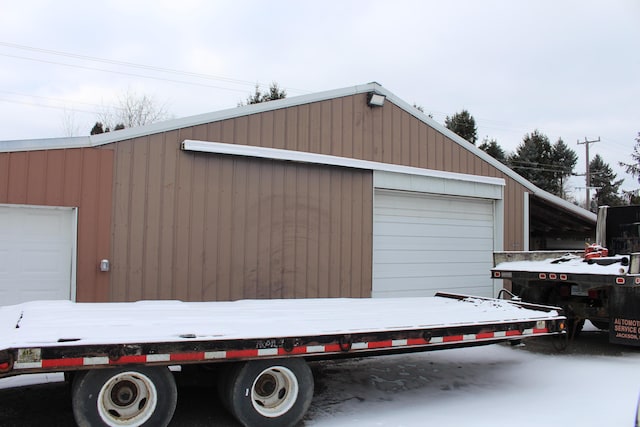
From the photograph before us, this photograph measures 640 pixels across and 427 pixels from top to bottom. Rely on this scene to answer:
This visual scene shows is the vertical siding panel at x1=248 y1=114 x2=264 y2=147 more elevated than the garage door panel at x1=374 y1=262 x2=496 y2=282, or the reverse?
the vertical siding panel at x1=248 y1=114 x2=264 y2=147

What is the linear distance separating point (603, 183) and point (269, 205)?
54988 millimetres

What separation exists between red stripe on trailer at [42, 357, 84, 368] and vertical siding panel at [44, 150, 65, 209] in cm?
416

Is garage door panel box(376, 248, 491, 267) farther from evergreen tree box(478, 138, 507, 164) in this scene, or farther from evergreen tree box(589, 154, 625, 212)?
evergreen tree box(589, 154, 625, 212)

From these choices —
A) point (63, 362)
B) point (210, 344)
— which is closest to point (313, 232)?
point (210, 344)

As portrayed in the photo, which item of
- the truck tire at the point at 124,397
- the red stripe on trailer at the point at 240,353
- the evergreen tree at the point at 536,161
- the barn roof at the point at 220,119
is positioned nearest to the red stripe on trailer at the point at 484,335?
the red stripe on trailer at the point at 240,353

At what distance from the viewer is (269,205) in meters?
9.18

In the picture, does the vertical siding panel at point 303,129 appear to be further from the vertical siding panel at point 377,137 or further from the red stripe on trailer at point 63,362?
the red stripe on trailer at point 63,362

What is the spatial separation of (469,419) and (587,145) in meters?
46.5

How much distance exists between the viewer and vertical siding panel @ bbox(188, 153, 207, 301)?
8414 mm

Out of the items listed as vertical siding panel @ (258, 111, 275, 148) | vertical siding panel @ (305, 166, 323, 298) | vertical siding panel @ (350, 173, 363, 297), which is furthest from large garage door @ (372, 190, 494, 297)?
vertical siding panel @ (258, 111, 275, 148)

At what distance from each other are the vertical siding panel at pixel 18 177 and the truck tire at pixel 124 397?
398 centimetres

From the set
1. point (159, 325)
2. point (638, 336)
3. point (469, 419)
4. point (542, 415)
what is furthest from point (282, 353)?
point (638, 336)

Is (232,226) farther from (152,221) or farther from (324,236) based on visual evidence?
(324,236)

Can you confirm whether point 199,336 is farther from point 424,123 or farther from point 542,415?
point 424,123
